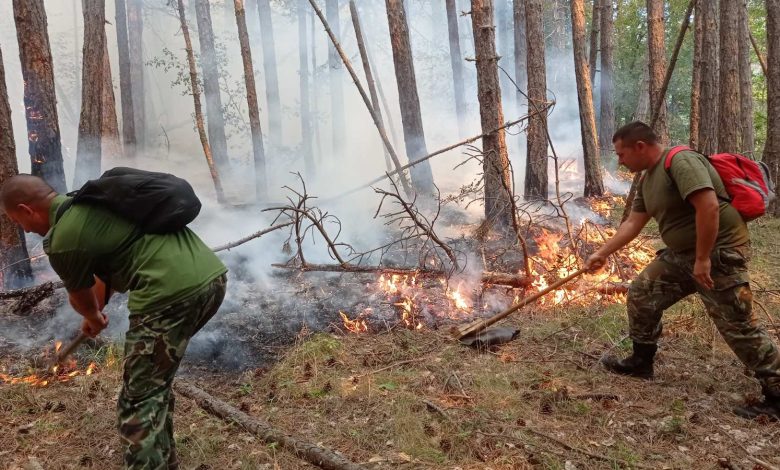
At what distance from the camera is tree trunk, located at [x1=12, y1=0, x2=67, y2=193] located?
6668 mm

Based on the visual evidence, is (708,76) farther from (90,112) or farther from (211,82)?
(211,82)

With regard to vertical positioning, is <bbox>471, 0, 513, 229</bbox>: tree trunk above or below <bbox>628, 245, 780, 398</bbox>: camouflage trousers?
above

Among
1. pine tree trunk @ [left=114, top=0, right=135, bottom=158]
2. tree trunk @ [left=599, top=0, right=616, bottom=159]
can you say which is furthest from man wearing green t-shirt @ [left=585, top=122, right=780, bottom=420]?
pine tree trunk @ [left=114, top=0, right=135, bottom=158]

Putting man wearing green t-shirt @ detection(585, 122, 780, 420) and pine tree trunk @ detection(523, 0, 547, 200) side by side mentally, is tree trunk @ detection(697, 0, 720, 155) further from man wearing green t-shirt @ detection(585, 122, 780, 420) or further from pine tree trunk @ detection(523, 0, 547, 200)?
man wearing green t-shirt @ detection(585, 122, 780, 420)

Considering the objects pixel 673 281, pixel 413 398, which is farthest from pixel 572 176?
pixel 413 398

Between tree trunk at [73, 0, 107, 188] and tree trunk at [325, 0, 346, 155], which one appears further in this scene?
tree trunk at [325, 0, 346, 155]

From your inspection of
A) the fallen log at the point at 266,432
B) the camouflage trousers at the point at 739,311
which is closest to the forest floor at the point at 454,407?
the fallen log at the point at 266,432

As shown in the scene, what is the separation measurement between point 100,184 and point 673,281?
4.18m

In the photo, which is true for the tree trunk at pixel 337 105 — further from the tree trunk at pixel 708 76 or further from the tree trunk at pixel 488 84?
the tree trunk at pixel 708 76

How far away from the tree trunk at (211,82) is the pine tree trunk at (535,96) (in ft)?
34.2

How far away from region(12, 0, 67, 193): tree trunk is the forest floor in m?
3.44

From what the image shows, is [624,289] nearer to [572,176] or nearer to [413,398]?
[413,398]

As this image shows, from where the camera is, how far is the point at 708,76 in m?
9.56

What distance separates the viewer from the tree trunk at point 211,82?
16.3 meters
